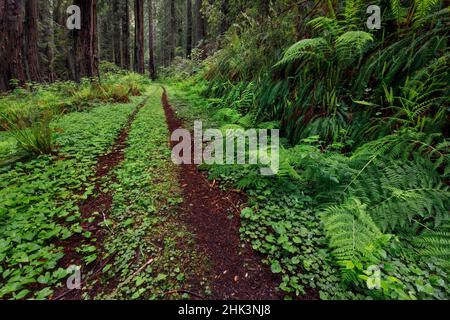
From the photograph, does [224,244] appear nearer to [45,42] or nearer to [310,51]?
[310,51]

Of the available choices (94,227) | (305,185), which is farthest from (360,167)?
(94,227)

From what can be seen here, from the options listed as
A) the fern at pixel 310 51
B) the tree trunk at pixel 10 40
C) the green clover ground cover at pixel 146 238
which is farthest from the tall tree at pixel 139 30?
the green clover ground cover at pixel 146 238

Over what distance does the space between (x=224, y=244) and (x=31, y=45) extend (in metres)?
10.8

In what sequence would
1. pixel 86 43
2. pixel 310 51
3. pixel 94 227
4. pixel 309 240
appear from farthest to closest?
pixel 86 43 < pixel 310 51 < pixel 94 227 < pixel 309 240

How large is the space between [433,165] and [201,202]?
83.1 inches

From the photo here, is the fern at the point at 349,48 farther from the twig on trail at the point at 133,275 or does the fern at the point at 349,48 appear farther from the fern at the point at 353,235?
the twig on trail at the point at 133,275

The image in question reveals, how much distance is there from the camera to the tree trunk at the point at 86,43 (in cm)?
827

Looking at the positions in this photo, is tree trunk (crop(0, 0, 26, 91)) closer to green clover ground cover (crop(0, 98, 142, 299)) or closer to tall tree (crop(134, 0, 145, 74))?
green clover ground cover (crop(0, 98, 142, 299))

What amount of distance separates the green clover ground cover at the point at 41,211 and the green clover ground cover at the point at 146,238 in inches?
13.6

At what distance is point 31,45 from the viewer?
8.60m

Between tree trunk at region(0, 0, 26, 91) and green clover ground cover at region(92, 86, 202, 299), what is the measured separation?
6.42m

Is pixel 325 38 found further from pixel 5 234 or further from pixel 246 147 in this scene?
pixel 5 234

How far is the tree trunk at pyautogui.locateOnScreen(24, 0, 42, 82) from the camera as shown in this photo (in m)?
8.34

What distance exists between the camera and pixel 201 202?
8.03ft
